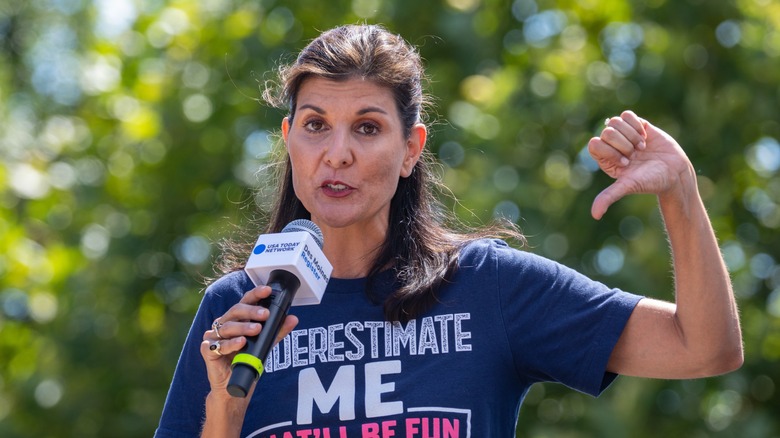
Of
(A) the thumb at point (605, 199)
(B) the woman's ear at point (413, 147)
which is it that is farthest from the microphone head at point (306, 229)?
(A) the thumb at point (605, 199)

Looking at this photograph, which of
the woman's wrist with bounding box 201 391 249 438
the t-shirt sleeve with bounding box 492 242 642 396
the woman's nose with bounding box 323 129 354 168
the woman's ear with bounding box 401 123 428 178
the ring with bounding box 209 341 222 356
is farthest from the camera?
the woman's ear with bounding box 401 123 428 178

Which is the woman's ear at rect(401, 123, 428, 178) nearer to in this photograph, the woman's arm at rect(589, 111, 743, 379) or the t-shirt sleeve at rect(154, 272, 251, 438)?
the t-shirt sleeve at rect(154, 272, 251, 438)

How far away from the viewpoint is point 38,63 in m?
18.8

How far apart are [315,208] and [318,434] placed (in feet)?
1.86

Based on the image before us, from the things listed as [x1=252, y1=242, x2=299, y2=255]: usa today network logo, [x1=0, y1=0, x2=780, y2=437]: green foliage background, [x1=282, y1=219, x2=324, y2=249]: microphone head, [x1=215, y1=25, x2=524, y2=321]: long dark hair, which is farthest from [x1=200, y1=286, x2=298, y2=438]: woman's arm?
[x1=0, y1=0, x2=780, y2=437]: green foliage background

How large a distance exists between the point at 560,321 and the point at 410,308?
0.37 metres

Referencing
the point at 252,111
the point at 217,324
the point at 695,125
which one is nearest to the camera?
the point at 217,324

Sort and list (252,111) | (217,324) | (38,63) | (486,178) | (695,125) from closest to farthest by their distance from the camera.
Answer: (217,324), (486,178), (695,125), (252,111), (38,63)

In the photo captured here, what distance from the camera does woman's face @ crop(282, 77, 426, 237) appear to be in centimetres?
307

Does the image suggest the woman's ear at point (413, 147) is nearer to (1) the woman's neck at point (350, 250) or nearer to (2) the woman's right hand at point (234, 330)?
A: (1) the woman's neck at point (350, 250)

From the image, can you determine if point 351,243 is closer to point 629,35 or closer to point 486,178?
point 486,178

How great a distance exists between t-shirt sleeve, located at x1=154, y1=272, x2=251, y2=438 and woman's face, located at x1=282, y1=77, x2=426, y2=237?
36cm

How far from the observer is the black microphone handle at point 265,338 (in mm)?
2361

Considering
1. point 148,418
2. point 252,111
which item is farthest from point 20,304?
point 252,111
